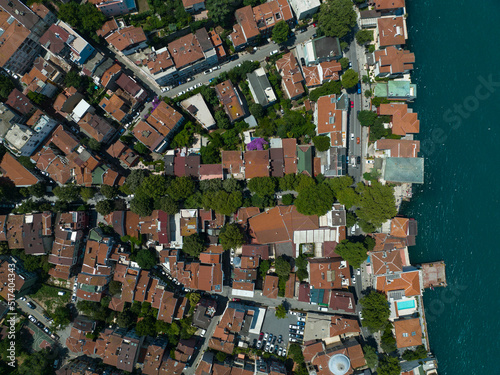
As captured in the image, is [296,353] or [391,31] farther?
[391,31]

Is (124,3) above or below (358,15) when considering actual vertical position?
above

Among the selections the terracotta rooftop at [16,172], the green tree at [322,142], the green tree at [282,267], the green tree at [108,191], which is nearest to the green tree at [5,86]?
the terracotta rooftop at [16,172]

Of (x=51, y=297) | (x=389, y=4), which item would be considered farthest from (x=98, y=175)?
(x=389, y=4)

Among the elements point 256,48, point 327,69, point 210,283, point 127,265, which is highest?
point 256,48

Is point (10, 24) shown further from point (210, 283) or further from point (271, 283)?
point (271, 283)

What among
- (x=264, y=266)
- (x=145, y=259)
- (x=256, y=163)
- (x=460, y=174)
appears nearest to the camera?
(x=256, y=163)

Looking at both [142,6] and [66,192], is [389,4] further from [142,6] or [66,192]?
[66,192]

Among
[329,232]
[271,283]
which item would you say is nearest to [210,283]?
[271,283]
